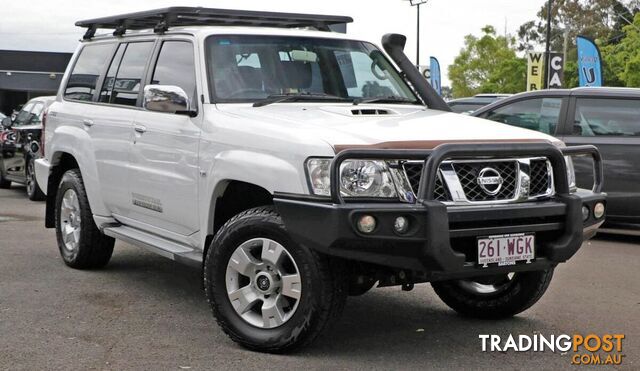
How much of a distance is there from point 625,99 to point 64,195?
19.3 ft

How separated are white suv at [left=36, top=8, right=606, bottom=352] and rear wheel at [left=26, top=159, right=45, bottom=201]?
21.8ft

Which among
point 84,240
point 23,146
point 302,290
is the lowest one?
point 84,240

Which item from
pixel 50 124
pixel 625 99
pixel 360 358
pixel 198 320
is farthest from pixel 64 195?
pixel 625 99

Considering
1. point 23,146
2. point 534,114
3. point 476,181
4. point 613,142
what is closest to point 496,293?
point 476,181

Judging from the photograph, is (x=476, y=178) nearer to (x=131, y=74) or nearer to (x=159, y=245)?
(x=159, y=245)

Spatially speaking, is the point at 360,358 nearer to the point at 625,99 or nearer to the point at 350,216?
the point at 350,216

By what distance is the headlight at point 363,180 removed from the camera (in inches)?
190

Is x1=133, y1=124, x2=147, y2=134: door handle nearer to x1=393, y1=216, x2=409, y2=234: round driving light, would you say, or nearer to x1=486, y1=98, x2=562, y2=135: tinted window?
x1=393, y1=216, x2=409, y2=234: round driving light

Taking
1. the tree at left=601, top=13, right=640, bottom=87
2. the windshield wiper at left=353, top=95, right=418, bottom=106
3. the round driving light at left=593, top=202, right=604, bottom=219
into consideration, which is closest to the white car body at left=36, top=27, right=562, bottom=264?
the windshield wiper at left=353, top=95, right=418, bottom=106

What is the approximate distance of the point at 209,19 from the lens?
7.04m

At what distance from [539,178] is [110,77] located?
3645mm

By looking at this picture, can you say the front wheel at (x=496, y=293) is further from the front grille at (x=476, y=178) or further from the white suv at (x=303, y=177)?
the front grille at (x=476, y=178)

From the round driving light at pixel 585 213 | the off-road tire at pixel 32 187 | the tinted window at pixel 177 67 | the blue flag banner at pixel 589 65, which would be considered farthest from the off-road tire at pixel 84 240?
the blue flag banner at pixel 589 65

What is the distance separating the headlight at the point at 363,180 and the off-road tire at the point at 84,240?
3.20m
